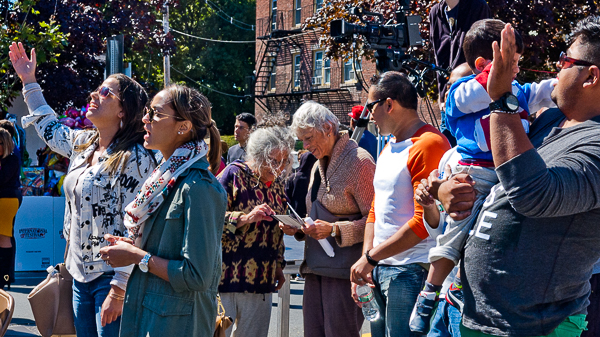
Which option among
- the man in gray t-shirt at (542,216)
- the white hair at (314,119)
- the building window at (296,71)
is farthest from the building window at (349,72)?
the man in gray t-shirt at (542,216)

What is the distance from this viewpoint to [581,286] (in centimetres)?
214

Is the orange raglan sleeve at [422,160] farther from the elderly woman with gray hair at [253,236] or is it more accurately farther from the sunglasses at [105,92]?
the sunglasses at [105,92]

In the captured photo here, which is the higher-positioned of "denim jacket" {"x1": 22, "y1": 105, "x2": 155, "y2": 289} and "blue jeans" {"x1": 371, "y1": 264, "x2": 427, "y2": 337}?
"denim jacket" {"x1": 22, "y1": 105, "x2": 155, "y2": 289}

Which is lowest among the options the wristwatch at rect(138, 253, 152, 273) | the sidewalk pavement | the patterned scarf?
the sidewalk pavement

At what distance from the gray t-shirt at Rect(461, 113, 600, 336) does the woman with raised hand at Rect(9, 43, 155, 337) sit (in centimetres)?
180

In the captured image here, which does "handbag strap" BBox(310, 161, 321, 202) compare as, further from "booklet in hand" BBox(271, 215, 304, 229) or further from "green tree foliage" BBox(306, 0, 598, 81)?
"green tree foliage" BBox(306, 0, 598, 81)

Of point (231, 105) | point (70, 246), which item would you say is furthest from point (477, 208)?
point (231, 105)

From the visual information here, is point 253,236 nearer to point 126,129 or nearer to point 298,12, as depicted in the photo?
point 126,129

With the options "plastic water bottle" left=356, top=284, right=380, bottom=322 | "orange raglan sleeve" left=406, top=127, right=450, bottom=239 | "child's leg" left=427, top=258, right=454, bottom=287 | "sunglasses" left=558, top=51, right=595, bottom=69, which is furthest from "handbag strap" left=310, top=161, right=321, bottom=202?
"sunglasses" left=558, top=51, right=595, bottom=69

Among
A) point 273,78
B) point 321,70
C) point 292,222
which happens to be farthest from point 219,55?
point 292,222

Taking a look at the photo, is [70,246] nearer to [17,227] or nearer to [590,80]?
[590,80]

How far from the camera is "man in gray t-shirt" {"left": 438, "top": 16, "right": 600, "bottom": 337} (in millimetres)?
1936

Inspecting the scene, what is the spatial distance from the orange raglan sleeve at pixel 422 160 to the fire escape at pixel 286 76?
76.3ft

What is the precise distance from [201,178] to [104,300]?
90cm
